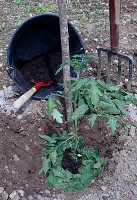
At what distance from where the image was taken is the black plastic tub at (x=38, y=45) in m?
2.49

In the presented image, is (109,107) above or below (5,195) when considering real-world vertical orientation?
above

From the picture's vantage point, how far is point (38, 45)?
274cm

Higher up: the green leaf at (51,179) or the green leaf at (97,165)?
the green leaf at (97,165)

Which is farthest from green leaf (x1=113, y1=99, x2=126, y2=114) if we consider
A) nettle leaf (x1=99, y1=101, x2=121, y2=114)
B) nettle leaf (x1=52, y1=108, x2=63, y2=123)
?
nettle leaf (x1=52, y1=108, x2=63, y2=123)

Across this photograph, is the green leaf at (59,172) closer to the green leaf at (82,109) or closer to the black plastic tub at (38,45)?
the green leaf at (82,109)

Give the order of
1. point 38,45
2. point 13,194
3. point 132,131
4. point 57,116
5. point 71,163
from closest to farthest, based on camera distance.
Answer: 1. point 57,116
2. point 13,194
3. point 71,163
4. point 132,131
5. point 38,45

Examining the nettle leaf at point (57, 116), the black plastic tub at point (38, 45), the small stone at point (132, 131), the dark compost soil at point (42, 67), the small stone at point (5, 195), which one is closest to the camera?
the nettle leaf at point (57, 116)

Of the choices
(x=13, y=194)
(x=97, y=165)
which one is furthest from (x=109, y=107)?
(x=13, y=194)

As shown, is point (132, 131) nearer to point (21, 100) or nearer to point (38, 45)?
point (21, 100)

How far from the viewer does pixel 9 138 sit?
2.27 metres

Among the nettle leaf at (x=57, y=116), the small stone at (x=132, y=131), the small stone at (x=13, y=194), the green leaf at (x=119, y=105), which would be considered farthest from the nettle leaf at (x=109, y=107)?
the small stone at (x=13, y=194)

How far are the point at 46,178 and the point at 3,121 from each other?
2.40 feet

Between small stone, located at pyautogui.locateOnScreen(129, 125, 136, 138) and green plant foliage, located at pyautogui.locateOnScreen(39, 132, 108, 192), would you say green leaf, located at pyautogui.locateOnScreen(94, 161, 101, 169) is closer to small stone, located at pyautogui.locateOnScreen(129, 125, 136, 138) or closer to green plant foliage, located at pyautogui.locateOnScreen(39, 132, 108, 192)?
green plant foliage, located at pyautogui.locateOnScreen(39, 132, 108, 192)

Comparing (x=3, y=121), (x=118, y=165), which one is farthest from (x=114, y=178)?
(x=3, y=121)
